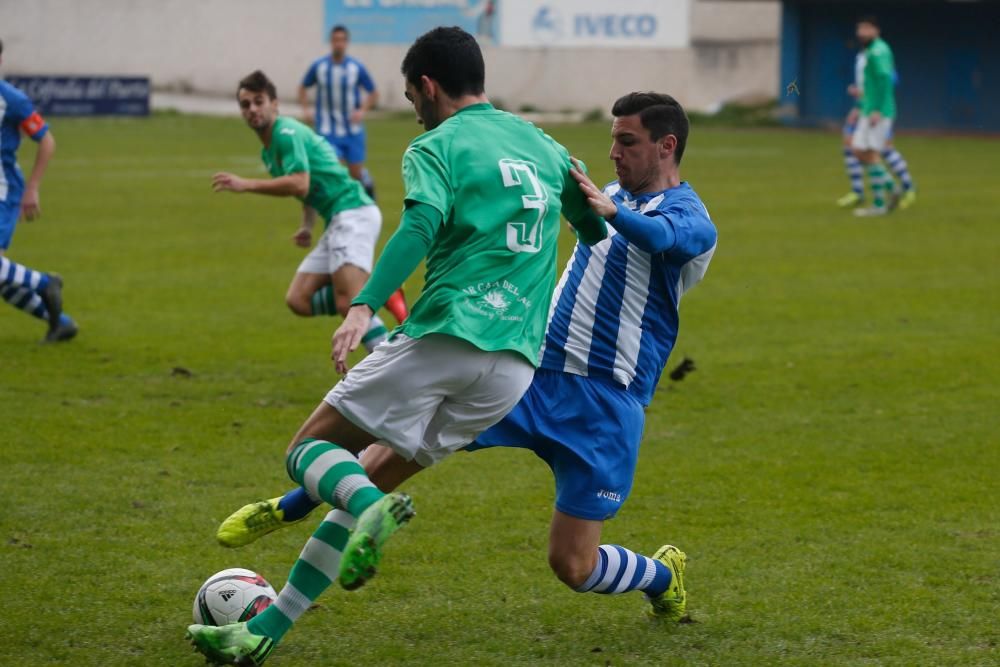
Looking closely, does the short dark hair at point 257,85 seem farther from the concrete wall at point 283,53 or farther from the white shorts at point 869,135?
the concrete wall at point 283,53

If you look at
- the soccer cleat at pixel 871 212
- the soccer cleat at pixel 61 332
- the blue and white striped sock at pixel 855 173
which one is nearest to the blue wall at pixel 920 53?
the blue and white striped sock at pixel 855 173

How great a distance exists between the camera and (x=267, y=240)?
1506cm

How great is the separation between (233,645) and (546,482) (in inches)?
104

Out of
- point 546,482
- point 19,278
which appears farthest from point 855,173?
point 546,482

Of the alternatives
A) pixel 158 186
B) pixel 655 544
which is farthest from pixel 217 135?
pixel 655 544

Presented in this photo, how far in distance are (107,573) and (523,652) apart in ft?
5.43

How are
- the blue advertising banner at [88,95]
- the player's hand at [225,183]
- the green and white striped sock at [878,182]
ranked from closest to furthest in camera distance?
1. the player's hand at [225,183]
2. the green and white striped sock at [878,182]
3. the blue advertising banner at [88,95]

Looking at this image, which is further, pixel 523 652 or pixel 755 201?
→ pixel 755 201

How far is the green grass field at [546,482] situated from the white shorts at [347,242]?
28.9 inches

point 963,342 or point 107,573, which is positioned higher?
point 107,573

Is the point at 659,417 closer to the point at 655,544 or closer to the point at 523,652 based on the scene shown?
the point at 655,544

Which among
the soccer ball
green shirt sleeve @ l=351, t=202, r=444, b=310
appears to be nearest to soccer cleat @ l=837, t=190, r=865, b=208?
the soccer ball

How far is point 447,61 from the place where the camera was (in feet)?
13.1

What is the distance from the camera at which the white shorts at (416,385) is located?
3.96m
